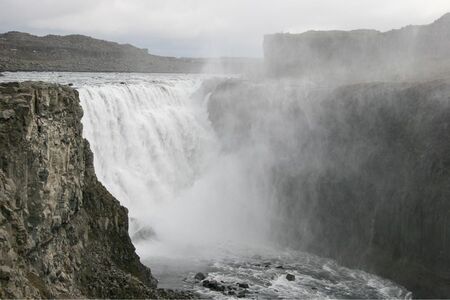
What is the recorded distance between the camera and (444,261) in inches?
1043

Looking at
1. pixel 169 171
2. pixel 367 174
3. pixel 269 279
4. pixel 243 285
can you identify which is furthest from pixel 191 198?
pixel 243 285

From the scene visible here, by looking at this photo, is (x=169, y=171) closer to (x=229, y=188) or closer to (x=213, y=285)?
(x=229, y=188)

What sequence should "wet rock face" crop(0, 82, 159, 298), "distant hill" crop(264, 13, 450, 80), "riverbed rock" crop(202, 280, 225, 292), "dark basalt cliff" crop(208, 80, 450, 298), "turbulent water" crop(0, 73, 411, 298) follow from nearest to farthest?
1. "wet rock face" crop(0, 82, 159, 298)
2. "riverbed rock" crop(202, 280, 225, 292)
3. "turbulent water" crop(0, 73, 411, 298)
4. "dark basalt cliff" crop(208, 80, 450, 298)
5. "distant hill" crop(264, 13, 450, 80)

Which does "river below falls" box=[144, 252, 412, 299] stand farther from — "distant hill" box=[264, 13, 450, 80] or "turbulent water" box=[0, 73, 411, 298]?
"distant hill" box=[264, 13, 450, 80]

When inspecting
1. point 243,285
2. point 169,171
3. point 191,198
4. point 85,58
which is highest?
point 85,58

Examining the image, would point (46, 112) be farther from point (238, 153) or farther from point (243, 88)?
point (243, 88)

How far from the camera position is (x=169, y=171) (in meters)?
39.0

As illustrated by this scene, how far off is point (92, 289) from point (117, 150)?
17.0 metres

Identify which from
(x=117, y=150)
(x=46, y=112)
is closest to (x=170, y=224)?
(x=117, y=150)

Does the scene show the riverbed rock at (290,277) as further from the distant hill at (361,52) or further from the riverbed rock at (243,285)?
the distant hill at (361,52)

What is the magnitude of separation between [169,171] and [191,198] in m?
2.44

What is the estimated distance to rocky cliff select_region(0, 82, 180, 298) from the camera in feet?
48.1

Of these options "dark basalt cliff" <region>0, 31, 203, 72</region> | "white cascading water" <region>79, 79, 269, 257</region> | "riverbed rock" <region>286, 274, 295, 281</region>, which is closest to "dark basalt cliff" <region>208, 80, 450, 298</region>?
"white cascading water" <region>79, 79, 269, 257</region>

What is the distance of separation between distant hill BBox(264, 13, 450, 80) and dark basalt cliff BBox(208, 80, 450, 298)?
11.3 m
